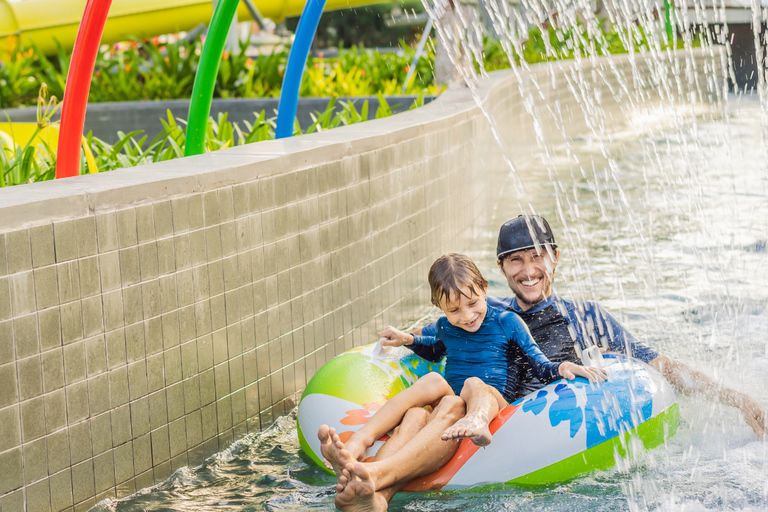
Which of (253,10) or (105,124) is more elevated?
(253,10)

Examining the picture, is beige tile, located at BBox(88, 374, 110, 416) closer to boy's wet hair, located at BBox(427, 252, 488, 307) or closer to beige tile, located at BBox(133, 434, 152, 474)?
beige tile, located at BBox(133, 434, 152, 474)

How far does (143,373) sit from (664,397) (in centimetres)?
216

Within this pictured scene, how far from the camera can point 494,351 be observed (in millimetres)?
3959

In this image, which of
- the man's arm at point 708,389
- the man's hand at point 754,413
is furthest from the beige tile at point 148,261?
the man's hand at point 754,413

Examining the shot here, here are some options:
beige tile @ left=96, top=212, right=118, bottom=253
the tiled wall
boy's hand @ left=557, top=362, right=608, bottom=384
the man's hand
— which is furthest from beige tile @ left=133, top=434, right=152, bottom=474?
the man's hand

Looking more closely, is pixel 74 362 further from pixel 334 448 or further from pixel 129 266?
pixel 334 448

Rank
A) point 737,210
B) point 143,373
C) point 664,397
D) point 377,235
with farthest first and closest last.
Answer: point 737,210, point 377,235, point 664,397, point 143,373

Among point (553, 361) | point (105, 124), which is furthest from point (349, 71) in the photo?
point (553, 361)

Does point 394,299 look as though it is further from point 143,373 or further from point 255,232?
point 143,373

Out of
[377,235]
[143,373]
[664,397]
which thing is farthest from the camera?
[377,235]

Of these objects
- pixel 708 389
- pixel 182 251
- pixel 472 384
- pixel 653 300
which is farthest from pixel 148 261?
pixel 653 300

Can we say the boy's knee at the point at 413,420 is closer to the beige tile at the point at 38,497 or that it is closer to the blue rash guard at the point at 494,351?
the blue rash guard at the point at 494,351

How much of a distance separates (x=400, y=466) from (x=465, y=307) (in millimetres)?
784

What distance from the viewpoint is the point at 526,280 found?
165 inches
